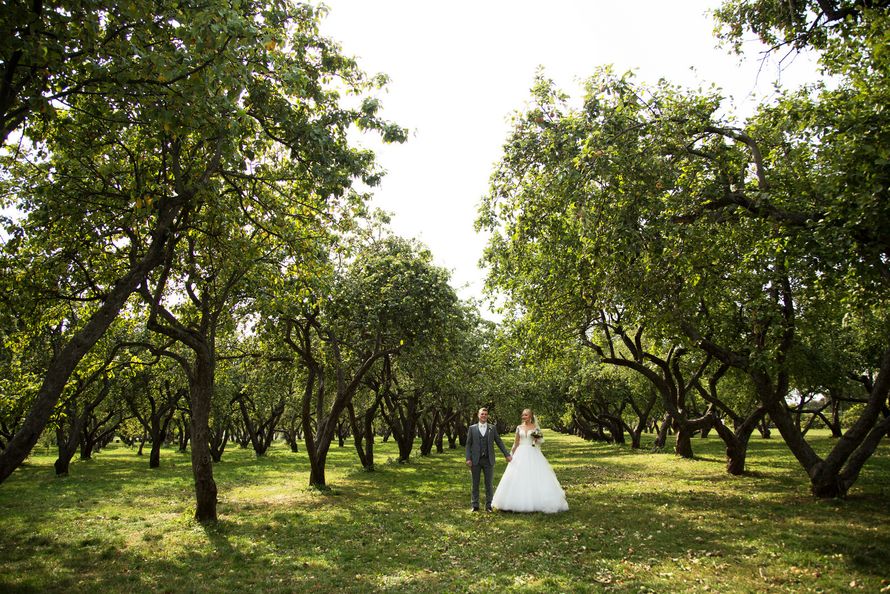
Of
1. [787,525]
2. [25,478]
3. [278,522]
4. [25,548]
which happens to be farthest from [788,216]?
[25,478]

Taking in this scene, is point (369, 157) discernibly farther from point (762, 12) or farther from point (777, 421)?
point (777, 421)

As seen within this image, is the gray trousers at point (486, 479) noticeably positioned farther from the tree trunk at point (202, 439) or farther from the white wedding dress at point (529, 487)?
the tree trunk at point (202, 439)

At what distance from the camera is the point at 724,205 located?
428 inches

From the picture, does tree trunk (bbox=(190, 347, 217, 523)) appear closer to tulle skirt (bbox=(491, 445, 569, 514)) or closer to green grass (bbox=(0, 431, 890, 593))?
green grass (bbox=(0, 431, 890, 593))

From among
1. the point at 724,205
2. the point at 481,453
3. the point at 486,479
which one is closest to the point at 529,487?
the point at 486,479

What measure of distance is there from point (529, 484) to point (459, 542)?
3326 millimetres

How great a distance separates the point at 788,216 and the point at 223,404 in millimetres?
36546

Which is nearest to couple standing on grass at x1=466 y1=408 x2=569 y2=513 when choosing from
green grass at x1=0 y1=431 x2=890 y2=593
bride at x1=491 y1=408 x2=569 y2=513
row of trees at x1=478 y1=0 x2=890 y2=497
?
bride at x1=491 y1=408 x2=569 y2=513

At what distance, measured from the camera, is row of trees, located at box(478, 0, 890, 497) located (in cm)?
809

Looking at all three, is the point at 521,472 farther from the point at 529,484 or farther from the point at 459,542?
the point at 459,542

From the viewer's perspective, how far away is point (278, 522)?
13328 millimetres

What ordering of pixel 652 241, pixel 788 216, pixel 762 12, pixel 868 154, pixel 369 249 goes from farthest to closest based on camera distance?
pixel 369 249 < pixel 762 12 < pixel 652 241 < pixel 788 216 < pixel 868 154

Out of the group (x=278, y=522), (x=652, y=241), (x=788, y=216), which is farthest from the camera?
(x=278, y=522)

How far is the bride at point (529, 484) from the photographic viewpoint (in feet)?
42.8
